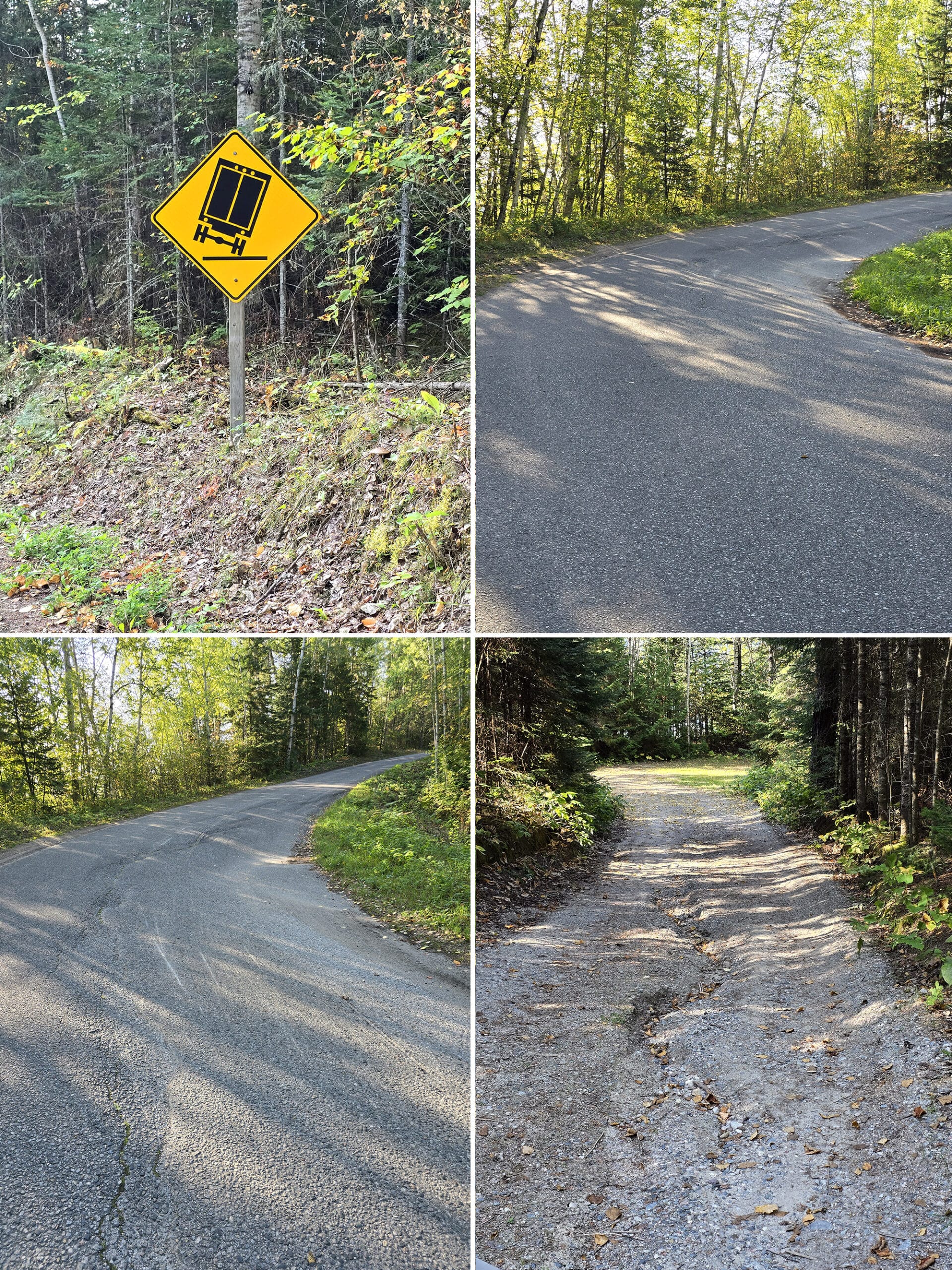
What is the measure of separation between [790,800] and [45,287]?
15440 mm

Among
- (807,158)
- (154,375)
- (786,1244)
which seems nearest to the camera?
(786,1244)

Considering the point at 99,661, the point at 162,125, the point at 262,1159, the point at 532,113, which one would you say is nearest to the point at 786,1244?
the point at 262,1159

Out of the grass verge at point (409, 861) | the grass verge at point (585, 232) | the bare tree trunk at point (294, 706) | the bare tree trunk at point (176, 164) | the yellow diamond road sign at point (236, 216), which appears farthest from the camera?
the grass verge at point (585, 232)

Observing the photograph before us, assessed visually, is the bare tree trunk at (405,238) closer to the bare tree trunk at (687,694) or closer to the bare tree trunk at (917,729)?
the bare tree trunk at (917,729)

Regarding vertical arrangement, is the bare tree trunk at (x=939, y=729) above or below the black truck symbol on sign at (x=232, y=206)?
below

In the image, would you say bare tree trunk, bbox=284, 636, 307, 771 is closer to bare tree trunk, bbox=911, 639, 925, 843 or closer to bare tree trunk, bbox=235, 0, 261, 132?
bare tree trunk, bbox=911, 639, 925, 843

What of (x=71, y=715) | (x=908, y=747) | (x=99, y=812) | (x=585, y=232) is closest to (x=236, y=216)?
(x=71, y=715)

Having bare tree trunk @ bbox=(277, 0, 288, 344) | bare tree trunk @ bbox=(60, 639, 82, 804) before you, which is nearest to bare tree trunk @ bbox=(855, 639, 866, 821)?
bare tree trunk @ bbox=(277, 0, 288, 344)

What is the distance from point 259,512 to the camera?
6766 mm

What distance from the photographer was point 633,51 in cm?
1792

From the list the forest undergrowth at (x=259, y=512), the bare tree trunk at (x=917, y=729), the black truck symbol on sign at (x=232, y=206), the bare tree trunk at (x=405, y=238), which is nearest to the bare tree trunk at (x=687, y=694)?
the bare tree trunk at (x=917, y=729)

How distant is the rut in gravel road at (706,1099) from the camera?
13.1 ft

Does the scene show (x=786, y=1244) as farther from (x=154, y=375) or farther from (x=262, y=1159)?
(x=154, y=375)

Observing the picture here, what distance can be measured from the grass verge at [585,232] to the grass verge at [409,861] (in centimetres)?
721
